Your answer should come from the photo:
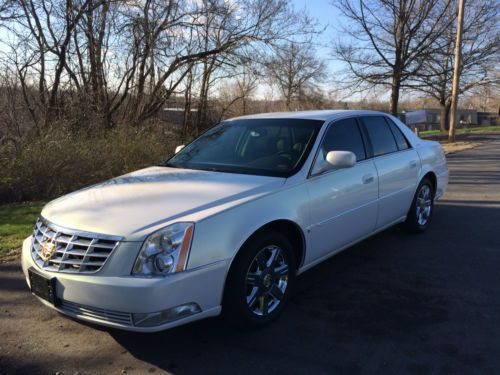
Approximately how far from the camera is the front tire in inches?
124

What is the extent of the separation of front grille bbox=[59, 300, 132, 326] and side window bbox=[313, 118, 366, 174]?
2.06 meters

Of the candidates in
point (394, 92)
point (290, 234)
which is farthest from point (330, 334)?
point (394, 92)

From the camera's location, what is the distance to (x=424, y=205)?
234 inches

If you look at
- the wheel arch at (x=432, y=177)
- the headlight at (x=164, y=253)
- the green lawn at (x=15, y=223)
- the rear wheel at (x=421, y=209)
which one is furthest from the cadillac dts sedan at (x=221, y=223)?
the green lawn at (x=15, y=223)

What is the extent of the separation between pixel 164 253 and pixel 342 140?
2.40 m

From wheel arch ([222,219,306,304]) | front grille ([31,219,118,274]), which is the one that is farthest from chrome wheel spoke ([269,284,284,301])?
front grille ([31,219,118,274])

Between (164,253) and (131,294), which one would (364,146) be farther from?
(131,294)

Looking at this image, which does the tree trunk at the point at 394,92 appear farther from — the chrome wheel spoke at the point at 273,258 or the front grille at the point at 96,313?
the front grille at the point at 96,313

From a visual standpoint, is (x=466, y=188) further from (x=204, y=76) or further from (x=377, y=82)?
(x=377, y=82)

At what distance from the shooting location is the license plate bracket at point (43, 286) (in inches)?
116

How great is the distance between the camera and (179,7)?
14.2m

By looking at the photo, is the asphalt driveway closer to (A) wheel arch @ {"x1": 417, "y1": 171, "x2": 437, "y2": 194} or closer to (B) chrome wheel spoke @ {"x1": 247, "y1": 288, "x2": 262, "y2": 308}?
(B) chrome wheel spoke @ {"x1": 247, "y1": 288, "x2": 262, "y2": 308}

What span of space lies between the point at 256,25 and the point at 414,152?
11.0 m

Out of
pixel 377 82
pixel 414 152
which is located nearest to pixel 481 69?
pixel 377 82
